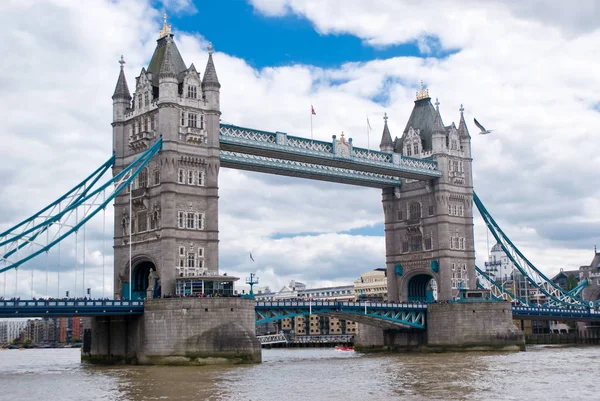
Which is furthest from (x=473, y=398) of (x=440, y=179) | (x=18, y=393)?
(x=440, y=179)

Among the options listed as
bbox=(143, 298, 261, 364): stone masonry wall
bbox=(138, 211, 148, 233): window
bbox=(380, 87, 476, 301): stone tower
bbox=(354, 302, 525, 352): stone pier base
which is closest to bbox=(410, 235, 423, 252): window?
bbox=(380, 87, 476, 301): stone tower

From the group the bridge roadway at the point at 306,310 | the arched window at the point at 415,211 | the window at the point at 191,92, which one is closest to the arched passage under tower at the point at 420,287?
the arched window at the point at 415,211

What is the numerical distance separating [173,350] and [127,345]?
755 centimetres

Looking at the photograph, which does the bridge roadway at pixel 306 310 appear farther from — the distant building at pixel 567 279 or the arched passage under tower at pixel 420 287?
the distant building at pixel 567 279

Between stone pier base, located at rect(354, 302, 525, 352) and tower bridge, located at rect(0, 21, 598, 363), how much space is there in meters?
0.14

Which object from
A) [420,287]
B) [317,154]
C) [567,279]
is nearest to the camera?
[317,154]

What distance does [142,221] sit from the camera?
82812mm

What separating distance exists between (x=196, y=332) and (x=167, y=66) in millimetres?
25021

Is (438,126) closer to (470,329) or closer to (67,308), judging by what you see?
(470,329)

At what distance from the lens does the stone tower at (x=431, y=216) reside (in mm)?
104500

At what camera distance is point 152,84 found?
83.6 meters

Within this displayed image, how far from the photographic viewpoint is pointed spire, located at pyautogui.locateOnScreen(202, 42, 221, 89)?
83188 mm

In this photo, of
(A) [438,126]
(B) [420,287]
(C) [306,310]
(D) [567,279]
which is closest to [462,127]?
(A) [438,126]

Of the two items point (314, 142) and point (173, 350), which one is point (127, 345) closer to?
point (173, 350)
